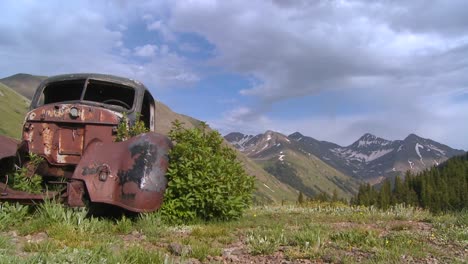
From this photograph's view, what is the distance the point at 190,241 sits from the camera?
18.6ft

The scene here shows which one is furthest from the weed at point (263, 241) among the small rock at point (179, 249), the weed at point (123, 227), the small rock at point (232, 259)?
the weed at point (123, 227)

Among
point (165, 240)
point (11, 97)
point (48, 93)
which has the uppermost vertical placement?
point (11, 97)

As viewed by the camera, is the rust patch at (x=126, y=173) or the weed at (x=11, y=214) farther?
the rust patch at (x=126, y=173)

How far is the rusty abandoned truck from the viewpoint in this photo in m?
6.71

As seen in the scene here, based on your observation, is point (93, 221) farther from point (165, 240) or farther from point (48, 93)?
point (48, 93)

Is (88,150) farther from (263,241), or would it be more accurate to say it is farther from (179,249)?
(263,241)

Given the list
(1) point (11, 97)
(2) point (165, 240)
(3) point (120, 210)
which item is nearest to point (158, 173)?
(3) point (120, 210)

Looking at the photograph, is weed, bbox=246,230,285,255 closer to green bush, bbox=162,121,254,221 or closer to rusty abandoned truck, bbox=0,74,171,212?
green bush, bbox=162,121,254,221

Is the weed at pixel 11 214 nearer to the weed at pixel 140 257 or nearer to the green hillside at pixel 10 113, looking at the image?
the weed at pixel 140 257

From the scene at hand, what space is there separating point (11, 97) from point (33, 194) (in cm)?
21180

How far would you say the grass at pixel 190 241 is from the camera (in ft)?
15.0

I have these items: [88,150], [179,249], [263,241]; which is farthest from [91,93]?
[263,241]

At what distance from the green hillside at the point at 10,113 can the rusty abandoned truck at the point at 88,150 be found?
5482 inches

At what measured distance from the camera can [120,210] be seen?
7.39 meters
